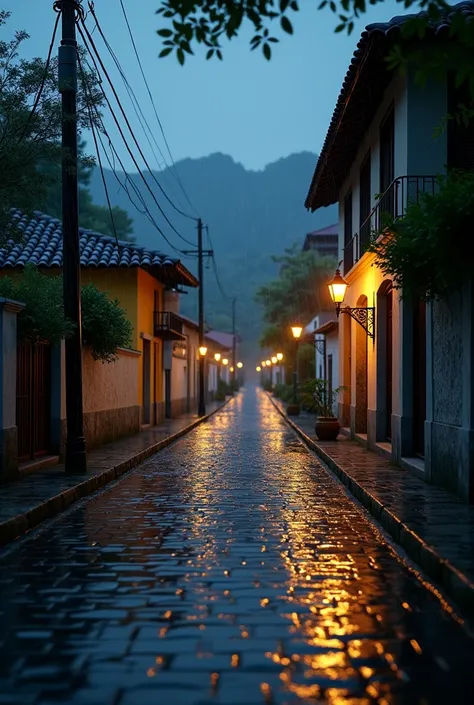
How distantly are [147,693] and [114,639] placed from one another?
3.10ft

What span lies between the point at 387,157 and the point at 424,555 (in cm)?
1160

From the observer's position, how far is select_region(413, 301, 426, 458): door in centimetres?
1446

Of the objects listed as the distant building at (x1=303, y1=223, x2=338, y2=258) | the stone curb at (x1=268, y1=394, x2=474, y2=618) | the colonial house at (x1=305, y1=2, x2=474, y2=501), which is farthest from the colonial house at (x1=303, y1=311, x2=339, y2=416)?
the distant building at (x1=303, y1=223, x2=338, y2=258)

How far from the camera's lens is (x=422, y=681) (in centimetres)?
439

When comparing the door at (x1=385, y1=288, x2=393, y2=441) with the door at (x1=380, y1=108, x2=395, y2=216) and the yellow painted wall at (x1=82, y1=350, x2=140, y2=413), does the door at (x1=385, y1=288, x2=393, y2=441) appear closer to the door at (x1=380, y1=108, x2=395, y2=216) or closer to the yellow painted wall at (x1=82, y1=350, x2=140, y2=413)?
the door at (x1=380, y1=108, x2=395, y2=216)

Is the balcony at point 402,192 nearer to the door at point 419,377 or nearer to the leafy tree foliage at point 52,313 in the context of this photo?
the door at point 419,377

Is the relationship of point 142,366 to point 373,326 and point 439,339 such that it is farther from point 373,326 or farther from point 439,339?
point 439,339

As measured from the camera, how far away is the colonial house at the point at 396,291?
10938mm

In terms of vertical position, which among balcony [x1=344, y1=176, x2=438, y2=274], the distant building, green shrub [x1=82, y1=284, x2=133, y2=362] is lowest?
green shrub [x1=82, y1=284, x2=133, y2=362]

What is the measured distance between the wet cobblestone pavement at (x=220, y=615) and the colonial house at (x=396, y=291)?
80.3 inches

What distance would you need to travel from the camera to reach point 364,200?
20.6 m

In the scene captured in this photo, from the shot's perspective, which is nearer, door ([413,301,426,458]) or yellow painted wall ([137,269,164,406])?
door ([413,301,426,458])

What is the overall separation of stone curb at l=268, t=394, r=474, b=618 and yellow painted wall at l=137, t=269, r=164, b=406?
644 inches

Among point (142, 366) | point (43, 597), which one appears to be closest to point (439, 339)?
point (43, 597)
